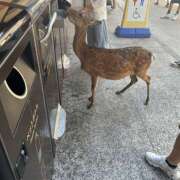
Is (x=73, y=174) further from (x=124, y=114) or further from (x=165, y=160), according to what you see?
(x=124, y=114)

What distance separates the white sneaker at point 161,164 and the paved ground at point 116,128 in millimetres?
48

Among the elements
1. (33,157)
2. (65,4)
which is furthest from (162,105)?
(33,157)

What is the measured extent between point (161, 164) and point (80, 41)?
1.22m

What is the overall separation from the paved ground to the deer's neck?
1.97 ft

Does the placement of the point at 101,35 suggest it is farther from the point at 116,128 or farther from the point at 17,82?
the point at 17,82

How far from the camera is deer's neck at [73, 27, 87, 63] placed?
6.28ft

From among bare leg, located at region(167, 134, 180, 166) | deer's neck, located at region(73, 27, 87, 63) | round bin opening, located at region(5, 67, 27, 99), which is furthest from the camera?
deer's neck, located at region(73, 27, 87, 63)

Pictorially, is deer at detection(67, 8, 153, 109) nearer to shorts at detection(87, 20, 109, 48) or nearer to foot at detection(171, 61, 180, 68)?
shorts at detection(87, 20, 109, 48)

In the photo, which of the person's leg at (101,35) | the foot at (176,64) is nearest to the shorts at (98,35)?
the person's leg at (101,35)

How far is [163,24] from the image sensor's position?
4.96 metres

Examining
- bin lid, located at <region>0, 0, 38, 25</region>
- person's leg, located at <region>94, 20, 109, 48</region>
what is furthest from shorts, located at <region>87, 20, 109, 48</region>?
bin lid, located at <region>0, 0, 38, 25</region>

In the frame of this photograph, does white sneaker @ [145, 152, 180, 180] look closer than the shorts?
Yes

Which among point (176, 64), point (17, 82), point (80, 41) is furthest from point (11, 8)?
point (176, 64)

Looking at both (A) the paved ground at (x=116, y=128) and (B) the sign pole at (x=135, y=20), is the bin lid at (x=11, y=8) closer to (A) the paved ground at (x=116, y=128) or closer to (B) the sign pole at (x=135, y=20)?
(A) the paved ground at (x=116, y=128)
